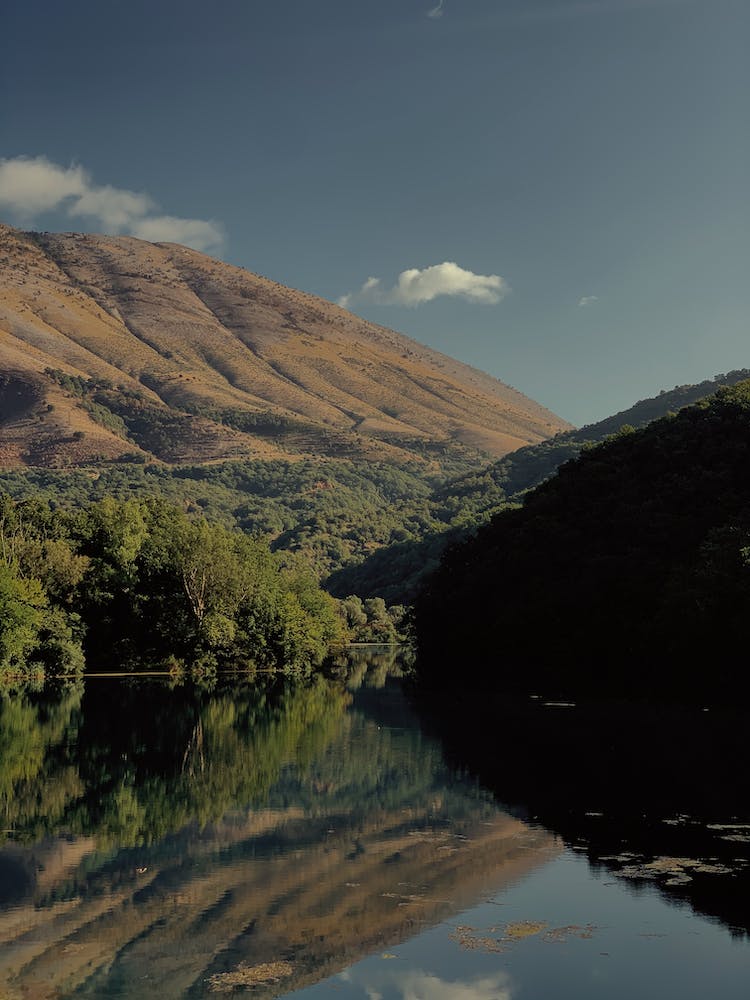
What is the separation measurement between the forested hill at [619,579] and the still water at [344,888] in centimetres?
2773

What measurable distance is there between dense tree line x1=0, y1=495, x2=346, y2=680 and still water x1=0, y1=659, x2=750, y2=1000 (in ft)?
156

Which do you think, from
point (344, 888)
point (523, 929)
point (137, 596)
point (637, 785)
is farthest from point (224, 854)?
point (137, 596)

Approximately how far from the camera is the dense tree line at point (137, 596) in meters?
89.1

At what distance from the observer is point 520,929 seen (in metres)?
21.3

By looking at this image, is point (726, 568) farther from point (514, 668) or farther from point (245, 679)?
point (245, 679)

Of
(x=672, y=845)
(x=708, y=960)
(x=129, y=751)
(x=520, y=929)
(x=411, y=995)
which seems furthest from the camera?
(x=129, y=751)

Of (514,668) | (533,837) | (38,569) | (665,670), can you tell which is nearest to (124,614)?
(38,569)

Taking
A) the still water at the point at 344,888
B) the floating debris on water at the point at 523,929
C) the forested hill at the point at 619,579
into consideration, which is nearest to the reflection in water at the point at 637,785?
the still water at the point at 344,888

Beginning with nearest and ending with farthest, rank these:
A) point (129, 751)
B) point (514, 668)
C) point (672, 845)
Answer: point (672, 845) → point (129, 751) → point (514, 668)

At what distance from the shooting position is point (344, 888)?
23797mm

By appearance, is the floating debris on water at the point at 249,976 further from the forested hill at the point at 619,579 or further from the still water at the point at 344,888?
the forested hill at the point at 619,579

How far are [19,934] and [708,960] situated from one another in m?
12.8

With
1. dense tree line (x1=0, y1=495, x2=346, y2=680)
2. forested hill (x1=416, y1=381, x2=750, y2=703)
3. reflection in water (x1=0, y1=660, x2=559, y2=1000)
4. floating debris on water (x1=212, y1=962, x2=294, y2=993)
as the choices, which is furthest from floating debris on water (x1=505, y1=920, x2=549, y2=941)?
dense tree line (x1=0, y1=495, x2=346, y2=680)

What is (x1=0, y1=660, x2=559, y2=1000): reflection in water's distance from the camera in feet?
62.3
